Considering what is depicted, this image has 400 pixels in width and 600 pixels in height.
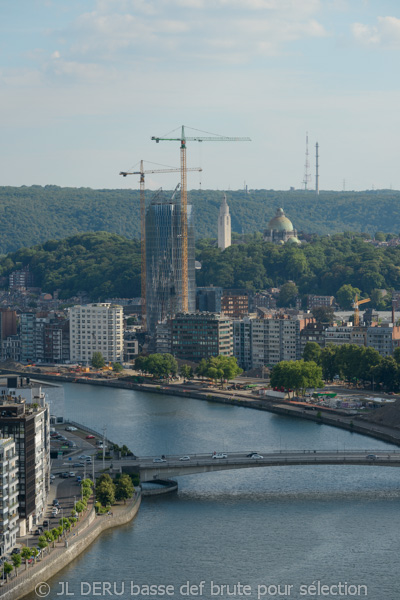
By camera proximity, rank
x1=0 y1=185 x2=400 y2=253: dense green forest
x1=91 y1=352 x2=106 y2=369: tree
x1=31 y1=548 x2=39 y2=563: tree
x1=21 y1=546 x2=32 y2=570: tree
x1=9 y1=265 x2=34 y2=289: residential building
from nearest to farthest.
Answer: x1=21 y1=546 x2=32 y2=570: tree, x1=31 y1=548 x2=39 y2=563: tree, x1=91 y1=352 x2=106 y2=369: tree, x1=9 y1=265 x2=34 y2=289: residential building, x1=0 y1=185 x2=400 y2=253: dense green forest

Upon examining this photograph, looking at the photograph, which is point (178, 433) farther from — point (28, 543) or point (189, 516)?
point (28, 543)

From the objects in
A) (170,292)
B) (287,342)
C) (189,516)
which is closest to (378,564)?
(189,516)

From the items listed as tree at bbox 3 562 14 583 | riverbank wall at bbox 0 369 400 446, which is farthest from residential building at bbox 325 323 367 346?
tree at bbox 3 562 14 583

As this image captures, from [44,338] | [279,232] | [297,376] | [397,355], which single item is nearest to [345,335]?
[397,355]

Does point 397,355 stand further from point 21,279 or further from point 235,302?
point 21,279

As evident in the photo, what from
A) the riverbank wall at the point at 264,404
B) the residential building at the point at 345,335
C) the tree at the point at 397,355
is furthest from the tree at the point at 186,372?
the tree at the point at 397,355

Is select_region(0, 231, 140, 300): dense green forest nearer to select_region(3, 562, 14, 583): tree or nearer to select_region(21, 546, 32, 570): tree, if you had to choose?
select_region(21, 546, 32, 570): tree
